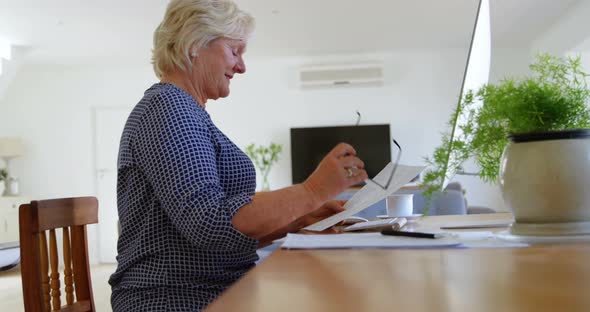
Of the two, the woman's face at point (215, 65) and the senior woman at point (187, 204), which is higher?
the woman's face at point (215, 65)

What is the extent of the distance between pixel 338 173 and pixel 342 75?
643cm

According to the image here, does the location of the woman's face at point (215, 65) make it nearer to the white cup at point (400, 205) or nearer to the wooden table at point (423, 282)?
the white cup at point (400, 205)

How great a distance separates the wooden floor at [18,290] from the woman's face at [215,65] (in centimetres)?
246

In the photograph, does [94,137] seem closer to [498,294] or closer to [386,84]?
[386,84]

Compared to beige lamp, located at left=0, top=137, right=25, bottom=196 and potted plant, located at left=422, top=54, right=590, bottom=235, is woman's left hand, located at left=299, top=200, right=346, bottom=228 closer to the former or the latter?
potted plant, located at left=422, top=54, right=590, bottom=235

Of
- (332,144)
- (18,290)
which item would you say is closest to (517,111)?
(18,290)

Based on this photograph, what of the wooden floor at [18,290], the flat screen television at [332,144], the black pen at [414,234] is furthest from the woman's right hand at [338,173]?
the flat screen television at [332,144]

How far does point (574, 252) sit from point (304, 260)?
322mm

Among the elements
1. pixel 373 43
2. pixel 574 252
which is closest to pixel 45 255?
pixel 574 252

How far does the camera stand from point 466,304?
0.43m

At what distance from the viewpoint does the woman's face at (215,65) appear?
1.40 m

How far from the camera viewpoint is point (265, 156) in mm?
7406

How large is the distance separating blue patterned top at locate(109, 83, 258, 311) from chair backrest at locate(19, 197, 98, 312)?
104 mm

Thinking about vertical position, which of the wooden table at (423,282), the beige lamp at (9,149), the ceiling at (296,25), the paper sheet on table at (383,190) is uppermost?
the ceiling at (296,25)
